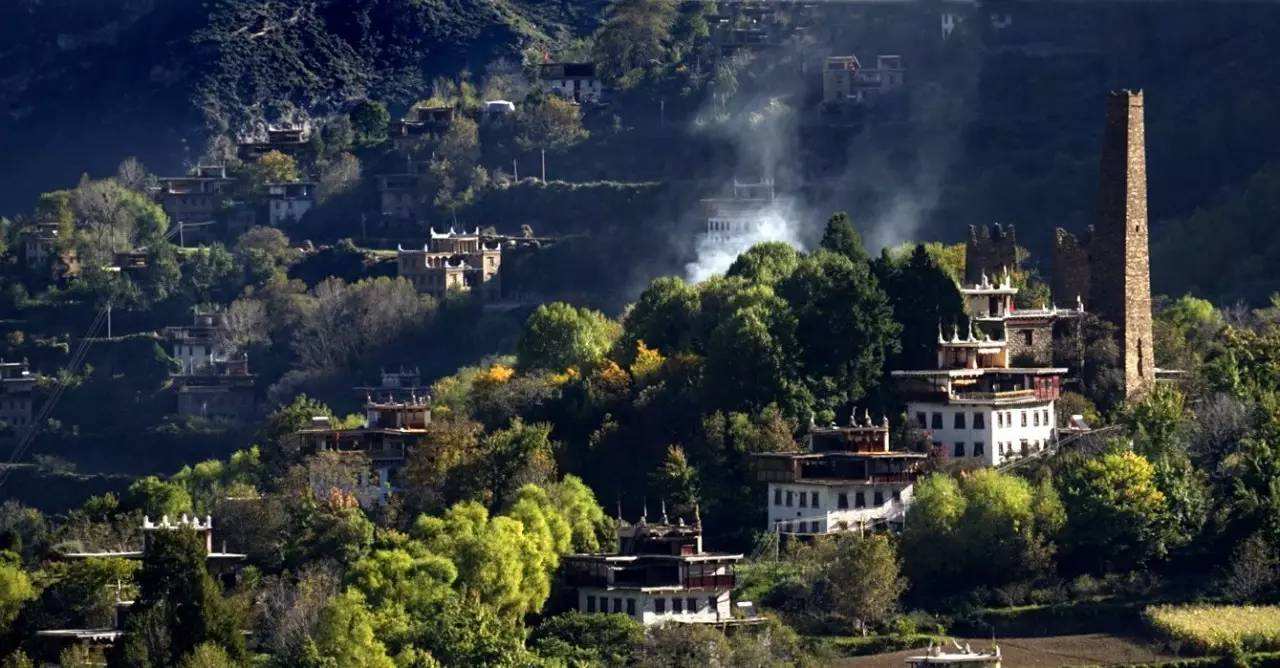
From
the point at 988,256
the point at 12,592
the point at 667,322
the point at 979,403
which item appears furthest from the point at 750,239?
the point at 12,592

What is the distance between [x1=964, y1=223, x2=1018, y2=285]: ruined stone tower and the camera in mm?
112625

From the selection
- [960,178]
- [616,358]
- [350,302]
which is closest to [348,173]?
[350,302]

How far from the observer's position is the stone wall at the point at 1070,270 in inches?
4262

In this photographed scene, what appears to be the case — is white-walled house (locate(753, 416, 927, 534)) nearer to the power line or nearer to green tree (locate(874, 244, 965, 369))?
green tree (locate(874, 244, 965, 369))

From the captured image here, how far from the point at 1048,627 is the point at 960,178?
60635 mm

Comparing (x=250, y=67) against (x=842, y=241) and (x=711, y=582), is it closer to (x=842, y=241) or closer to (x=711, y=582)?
(x=842, y=241)

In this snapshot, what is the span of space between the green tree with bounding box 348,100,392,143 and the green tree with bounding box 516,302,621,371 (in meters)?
58.1

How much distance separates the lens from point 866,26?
172 m

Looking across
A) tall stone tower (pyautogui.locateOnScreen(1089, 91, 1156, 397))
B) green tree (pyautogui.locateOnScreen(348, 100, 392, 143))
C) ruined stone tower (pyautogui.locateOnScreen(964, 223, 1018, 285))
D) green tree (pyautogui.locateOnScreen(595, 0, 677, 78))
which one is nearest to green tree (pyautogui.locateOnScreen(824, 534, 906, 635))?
tall stone tower (pyautogui.locateOnScreen(1089, 91, 1156, 397))

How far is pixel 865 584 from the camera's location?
9362cm

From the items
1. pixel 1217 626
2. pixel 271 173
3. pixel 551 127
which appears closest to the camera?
pixel 1217 626

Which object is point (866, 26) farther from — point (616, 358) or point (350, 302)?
point (616, 358)

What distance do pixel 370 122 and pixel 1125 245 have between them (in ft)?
247

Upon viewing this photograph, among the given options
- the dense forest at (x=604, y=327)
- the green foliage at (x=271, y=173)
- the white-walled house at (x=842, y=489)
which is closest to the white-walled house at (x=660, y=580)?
the dense forest at (x=604, y=327)
